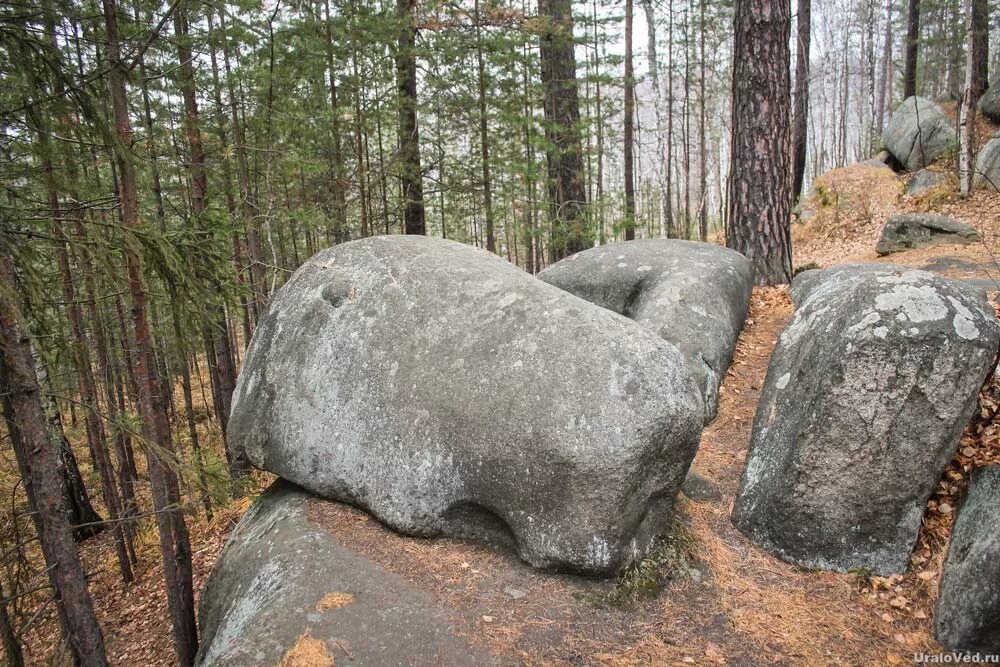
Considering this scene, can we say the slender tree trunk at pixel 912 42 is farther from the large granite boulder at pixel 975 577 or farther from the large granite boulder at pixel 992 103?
the large granite boulder at pixel 975 577

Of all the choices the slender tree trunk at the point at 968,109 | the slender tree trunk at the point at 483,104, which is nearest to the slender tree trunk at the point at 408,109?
the slender tree trunk at the point at 483,104

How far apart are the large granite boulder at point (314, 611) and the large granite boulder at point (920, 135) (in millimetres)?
17719

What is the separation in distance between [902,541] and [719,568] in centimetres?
116

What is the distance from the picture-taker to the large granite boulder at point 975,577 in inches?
110

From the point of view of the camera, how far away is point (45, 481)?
3668 millimetres

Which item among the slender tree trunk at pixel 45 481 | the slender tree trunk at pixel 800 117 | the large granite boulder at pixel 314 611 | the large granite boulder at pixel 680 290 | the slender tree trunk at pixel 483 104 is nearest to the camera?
the large granite boulder at pixel 314 611

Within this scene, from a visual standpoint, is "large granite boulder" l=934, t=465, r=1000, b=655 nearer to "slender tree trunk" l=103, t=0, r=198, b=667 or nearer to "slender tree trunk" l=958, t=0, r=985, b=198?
"slender tree trunk" l=103, t=0, r=198, b=667

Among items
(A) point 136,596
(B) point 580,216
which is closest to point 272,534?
(A) point 136,596

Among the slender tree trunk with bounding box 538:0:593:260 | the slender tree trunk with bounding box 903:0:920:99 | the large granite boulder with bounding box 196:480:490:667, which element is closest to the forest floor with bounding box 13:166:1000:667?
the large granite boulder with bounding box 196:480:490:667

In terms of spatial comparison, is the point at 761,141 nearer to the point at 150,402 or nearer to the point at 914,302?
the point at 914,302

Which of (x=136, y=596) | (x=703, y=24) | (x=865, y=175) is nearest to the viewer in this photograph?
(x=136, y=596)

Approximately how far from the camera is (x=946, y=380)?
11.3ft

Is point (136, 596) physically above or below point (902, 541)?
below

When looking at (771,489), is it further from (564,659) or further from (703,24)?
(703,24)
